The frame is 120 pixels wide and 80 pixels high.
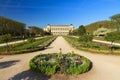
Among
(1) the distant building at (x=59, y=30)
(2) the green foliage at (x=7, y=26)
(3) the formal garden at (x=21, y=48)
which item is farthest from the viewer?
(1) the distant building at (x=59, y=30)

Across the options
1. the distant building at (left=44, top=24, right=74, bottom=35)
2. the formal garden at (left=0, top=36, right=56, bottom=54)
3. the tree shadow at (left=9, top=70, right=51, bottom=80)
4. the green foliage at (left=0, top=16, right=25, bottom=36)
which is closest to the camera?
the tree shadow at (left=9, top=70, right=51, bottom=80)

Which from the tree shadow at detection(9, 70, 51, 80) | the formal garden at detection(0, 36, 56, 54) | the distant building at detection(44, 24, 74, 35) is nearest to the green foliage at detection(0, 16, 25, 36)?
the formal garden at detection(0, 36, 56, 54)

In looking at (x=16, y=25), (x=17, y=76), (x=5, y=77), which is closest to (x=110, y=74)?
(x=17, y=76)

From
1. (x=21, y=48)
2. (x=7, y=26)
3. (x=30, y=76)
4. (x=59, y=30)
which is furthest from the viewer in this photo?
(x=59, y=30)

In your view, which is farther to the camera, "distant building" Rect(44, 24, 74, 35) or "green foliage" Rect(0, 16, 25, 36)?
"distant building" Rect(44, 24, 74, 35)

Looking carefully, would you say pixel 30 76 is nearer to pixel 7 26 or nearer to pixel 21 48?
pixel 21 48

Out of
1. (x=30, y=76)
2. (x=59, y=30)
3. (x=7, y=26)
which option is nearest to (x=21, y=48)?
(x=30, y=76)

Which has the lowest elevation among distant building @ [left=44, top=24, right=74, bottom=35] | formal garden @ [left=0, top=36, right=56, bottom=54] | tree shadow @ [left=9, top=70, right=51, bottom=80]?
tree shadow @ [left=9, top=70, right=51, bottom=80]

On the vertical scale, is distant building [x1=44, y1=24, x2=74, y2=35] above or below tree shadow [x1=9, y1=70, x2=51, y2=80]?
above

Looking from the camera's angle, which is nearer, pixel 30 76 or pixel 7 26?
pixel 30 76

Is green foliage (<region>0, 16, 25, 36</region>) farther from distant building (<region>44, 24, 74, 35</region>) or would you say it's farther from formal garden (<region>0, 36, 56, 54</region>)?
distant building (<region>44, 24, 74, 35</region>)

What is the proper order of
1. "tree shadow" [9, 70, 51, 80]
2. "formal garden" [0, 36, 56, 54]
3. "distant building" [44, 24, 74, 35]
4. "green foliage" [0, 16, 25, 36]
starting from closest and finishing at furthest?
"tree shadow" [9, 70, 51, 80]
"formal garden" [0, 36, 56, 54]
"green foliage" [0, 16, 25, 36]
"distant building" [44, 24, 74, 35]

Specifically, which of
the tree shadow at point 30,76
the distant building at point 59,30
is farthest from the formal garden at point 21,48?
the distant building at point 59,30

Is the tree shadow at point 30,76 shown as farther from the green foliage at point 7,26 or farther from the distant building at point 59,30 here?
the distant building at point 59,30
